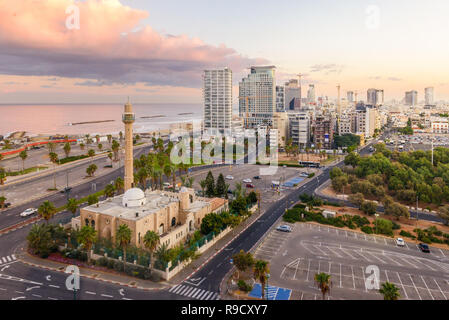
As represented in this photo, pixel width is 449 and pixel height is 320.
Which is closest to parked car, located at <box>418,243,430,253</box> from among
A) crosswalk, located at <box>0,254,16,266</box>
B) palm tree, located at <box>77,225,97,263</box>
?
palm tree, located at <box>77,225,97,263</box>

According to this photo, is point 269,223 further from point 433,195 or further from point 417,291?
point 433,195

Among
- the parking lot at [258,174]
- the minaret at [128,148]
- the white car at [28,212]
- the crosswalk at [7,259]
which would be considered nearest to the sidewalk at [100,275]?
the crosswalk at [7,259]

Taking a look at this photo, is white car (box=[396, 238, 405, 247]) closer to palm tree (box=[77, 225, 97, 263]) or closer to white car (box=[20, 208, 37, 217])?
palm tree (box=[77, 225, 97, 263])

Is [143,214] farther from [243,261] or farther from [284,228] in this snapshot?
[284,228]

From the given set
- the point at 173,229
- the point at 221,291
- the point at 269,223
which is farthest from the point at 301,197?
the point at 221,291

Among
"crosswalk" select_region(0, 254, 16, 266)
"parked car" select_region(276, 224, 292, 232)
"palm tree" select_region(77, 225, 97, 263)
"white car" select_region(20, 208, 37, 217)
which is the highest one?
"palm tree" select_region(77, 225, 97, 263)

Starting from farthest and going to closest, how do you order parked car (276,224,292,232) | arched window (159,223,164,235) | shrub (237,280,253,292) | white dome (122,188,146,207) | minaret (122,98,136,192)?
1. minaret (122,98,136,192)
2. parked car (276,224,292,232)
3. white dome (122,188,146,207)
4. arched window (159,223,164,235)
5. shrub (237,280,253,292)

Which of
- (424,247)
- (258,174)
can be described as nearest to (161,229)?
(424,247)
